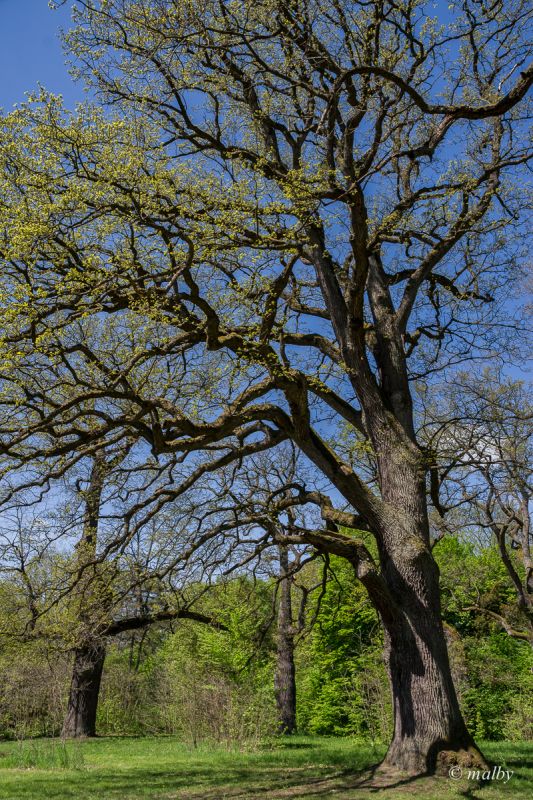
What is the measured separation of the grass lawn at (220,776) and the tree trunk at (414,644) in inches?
18.1

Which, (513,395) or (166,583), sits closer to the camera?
(166,583)

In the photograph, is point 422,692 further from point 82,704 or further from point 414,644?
point 82,704

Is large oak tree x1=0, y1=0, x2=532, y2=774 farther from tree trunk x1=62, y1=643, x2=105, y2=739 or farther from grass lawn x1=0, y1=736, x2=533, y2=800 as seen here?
tree trunk x1=62, y1=643, x2=105, y2=739

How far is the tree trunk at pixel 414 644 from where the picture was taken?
7.30 meters

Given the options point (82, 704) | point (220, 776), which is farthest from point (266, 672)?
point (220, 776)

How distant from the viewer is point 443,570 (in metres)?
18.2

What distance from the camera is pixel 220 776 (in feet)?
27.9

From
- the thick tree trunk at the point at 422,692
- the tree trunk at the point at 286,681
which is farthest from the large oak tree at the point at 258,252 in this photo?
the tree trunk at the point at 286,681

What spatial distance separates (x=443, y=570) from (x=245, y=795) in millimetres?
12652

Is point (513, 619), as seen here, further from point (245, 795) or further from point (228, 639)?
→ point (245, 795)

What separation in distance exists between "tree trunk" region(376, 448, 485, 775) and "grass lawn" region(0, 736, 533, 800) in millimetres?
460

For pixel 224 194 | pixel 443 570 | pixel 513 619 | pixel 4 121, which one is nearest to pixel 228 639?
pixel 443 570

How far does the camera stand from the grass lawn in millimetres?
6605

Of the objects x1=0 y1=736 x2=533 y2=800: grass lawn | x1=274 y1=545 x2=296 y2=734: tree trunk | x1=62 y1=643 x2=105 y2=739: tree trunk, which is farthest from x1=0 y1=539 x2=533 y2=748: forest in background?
x1=0 y1=736 x2=533 y2=800: grass lawn
